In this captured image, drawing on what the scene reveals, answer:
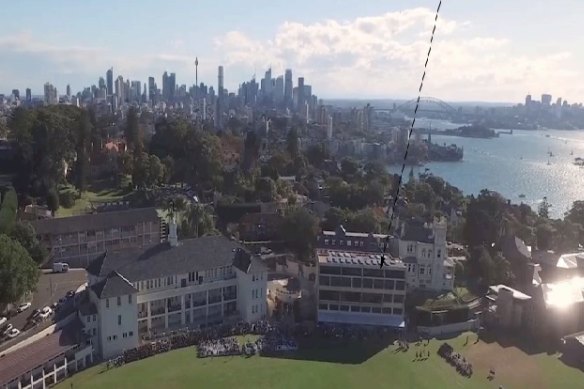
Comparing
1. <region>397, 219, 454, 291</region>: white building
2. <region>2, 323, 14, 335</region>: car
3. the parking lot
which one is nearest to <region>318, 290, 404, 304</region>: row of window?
<region>397, 219, 454, 291</region>: white building

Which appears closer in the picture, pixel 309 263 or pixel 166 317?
pixel 166 317

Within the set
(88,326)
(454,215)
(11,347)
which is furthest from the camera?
(454,215)

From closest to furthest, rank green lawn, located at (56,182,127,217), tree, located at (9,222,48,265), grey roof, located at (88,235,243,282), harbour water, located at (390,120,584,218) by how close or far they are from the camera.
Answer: grey roof, located at (88,235,243,282) → tree, located at (9,222,48,265) → green lawn, located at (56,182,127,217) → harbour water, located at (390,120,584,218)

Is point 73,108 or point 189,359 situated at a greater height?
point 73,108

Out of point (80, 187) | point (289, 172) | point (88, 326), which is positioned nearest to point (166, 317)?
point (88, 326)

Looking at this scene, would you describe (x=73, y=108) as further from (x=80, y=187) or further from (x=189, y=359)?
(x=189, y=359)

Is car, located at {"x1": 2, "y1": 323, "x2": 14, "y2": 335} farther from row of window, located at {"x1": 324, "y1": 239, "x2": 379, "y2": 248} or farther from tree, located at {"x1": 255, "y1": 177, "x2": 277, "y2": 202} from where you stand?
tree, located at {"x1": 255, "y1": 177, "x2": 277, "y2": 202}

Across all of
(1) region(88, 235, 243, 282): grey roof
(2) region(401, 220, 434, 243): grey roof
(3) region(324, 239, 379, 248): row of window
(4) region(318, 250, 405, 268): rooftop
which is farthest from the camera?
(2) region(401, 220, 434, 243): grey roof
